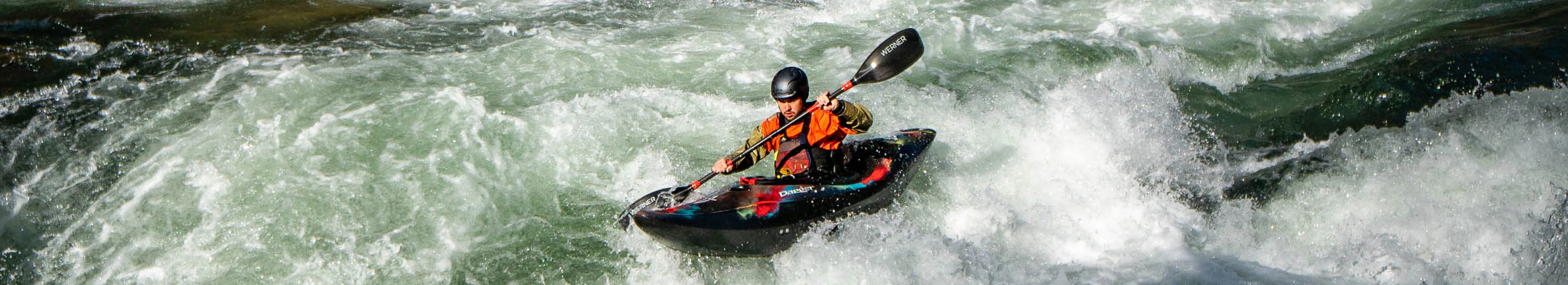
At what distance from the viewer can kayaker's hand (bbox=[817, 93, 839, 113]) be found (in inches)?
174

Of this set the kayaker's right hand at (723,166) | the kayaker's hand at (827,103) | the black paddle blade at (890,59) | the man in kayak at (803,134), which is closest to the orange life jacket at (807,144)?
the man in kayak at (803,134)

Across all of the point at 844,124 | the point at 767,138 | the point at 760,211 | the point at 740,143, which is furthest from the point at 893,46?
the point at 760,211

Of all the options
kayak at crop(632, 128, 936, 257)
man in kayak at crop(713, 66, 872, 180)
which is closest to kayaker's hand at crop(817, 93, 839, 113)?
man in kayak at crop(713, 66, 872, 180)

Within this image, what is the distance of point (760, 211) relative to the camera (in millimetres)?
4324

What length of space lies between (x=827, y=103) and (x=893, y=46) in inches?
38.3

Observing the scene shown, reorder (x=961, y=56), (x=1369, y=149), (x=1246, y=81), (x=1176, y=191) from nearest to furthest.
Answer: (x=1176, y=191) < (x=1369, y=149) < (x=1246, y=81) < (x=961, y=56)

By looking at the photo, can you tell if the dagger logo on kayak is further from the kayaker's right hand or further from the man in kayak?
the kayaker's right hand

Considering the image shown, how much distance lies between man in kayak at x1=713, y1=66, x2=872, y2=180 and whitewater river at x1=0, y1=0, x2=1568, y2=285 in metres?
0.35

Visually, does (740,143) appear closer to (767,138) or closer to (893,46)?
(893,46)

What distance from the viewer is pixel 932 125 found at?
6176 millimetres

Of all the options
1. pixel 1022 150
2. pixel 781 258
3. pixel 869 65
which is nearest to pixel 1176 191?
pixel 1022 150

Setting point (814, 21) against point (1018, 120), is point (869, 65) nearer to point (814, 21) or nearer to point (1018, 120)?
point (1018, 120)

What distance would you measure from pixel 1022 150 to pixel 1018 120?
359 millimetres

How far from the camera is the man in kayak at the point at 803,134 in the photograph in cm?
448
